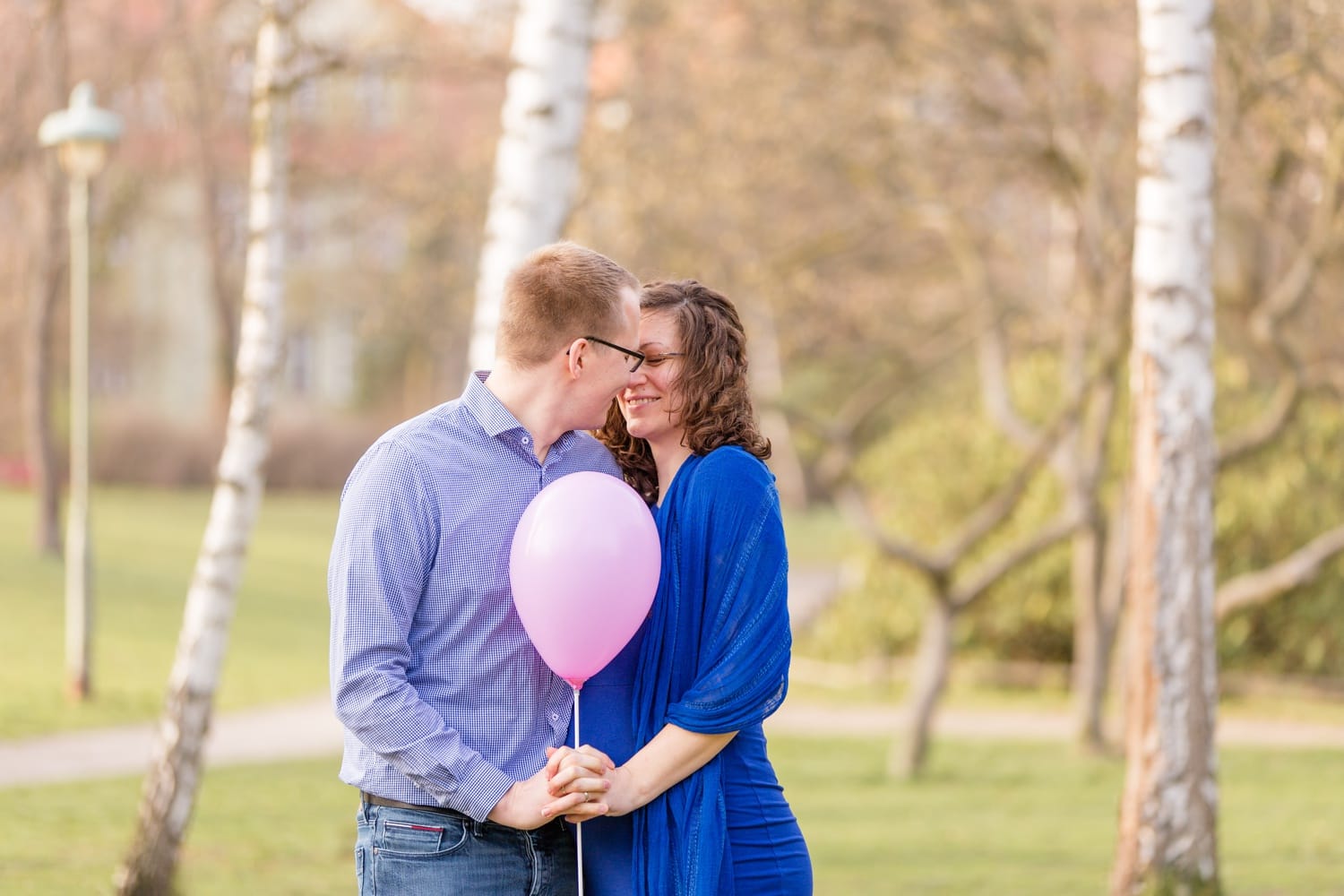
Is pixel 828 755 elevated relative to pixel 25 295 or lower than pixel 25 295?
lower

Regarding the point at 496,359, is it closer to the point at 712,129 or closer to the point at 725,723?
the point at 725,723

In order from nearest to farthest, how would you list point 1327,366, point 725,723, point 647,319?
1. point 725,723
2. point 647,319
3. point 1327,366

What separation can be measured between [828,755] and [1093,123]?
5.44 m

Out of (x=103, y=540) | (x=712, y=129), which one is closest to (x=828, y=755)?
(x=712, y=129)

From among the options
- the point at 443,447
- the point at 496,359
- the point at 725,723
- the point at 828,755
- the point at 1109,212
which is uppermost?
the point at 1109,212

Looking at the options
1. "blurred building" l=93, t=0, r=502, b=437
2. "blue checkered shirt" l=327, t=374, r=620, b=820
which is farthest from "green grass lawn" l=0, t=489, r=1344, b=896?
"blue checkered shirt" l=327, t=374, r=620, b=820

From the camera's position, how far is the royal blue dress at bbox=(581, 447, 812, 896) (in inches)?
107

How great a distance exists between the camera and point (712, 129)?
13047mm

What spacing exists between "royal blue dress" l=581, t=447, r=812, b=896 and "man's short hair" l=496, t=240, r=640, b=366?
319 millimetres

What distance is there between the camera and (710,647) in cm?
273

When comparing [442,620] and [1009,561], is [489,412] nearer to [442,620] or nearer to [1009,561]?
[442,620]

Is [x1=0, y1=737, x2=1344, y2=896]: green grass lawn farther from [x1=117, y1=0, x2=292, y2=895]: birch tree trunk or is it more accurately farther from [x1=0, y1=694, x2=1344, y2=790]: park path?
[x1=117, y1=0, x2=292, y2=895]: birch tree trunk

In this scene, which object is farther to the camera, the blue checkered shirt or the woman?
the woman

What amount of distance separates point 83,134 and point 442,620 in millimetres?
9203
